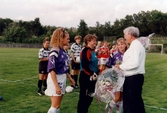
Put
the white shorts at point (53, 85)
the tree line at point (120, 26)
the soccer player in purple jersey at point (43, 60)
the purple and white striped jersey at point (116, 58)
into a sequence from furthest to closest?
the tree line at point (120, 26)
the soccer player in purple jersey at point (43, 60)
the purple and white striped jersey at point (116, 58)
the white shorts at point (53, 85)

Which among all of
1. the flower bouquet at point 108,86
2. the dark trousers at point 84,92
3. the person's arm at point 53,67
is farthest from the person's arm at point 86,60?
the person's arm at point 53,67

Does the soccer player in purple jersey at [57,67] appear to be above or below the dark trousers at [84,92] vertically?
above

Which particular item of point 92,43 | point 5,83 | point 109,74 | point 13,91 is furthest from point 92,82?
point 5,83

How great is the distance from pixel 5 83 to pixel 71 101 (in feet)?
12.8

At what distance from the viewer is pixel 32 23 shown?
101 metres

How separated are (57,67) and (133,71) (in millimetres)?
1434

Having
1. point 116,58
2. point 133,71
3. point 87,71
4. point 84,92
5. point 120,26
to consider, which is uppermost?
point 120,26

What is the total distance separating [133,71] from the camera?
4.42 m

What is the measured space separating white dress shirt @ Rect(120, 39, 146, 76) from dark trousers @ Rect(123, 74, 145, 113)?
111mm

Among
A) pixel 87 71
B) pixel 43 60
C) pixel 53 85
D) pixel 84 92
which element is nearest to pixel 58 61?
pixel 53 85

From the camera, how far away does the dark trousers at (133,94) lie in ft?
14.6

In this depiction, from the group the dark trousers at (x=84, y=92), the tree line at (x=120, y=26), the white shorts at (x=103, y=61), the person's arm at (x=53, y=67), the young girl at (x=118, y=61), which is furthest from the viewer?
the tree line at (x=120, y=26)

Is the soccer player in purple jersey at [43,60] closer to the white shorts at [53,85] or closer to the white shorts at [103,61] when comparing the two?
the white shorts at [103,61]

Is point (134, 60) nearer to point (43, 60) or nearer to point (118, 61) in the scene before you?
point (118, 61)
